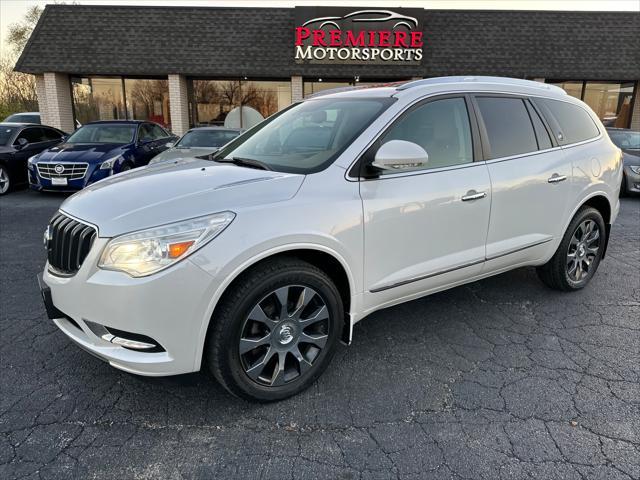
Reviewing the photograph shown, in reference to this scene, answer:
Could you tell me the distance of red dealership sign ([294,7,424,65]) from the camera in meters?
15.3

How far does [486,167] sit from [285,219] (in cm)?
167

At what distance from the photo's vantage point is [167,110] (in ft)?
55.9

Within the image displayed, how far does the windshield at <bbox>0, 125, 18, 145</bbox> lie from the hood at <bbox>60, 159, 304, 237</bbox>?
908 centimetres

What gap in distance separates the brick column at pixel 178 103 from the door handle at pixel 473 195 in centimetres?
1462

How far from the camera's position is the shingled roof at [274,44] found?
15.5 metres

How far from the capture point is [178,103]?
15969 mm

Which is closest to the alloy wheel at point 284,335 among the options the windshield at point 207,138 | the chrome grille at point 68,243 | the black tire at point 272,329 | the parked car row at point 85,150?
the black tire at point 272,329

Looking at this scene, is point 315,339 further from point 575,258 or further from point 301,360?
point 575,258

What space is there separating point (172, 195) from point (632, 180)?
10.6 meters

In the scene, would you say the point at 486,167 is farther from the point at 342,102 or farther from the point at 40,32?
the point at 40,32

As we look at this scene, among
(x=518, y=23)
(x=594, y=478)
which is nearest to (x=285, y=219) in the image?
(x=594, y=478)

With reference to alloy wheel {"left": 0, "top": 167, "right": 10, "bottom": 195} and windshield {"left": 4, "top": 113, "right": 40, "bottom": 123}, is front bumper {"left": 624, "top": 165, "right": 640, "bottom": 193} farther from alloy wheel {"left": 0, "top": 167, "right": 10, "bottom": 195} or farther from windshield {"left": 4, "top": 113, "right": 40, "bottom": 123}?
windshield {"left": 4, "top": 113, "right": 40, "bottom": 123}

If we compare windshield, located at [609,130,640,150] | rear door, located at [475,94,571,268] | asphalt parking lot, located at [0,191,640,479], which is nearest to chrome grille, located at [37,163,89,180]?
asphalt parking lot, located at [0,191,640,479]

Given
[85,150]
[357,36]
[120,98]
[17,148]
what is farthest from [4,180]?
[357,36]
